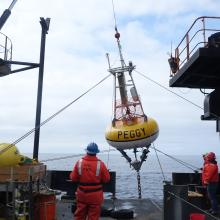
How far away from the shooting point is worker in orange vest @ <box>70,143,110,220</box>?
8.10m

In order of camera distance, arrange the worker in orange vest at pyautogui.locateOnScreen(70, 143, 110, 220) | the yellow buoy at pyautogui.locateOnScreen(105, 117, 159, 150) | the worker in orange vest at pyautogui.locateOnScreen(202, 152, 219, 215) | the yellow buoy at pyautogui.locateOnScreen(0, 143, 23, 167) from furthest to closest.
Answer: the yellow buoy at pyautogui.locateOnScreen(105, 117, 159, 150) < the worker in orange vest at pyautogui.locateOnScreen(202, 152, 219, 215) < the yellow buoy at pyautogui.locateOnScreen(0, 143, 23, 167) < the worker in orange vest at pyautogui.locateOnScreen(70, 143, 110, 220)

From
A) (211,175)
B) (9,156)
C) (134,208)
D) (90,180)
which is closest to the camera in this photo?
(90,180)

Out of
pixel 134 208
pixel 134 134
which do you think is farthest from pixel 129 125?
pixel 134 208

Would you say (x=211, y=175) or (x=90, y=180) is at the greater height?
(x=211, y=175)

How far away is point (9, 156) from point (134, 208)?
185 inches

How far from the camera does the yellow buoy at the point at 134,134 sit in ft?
58.5

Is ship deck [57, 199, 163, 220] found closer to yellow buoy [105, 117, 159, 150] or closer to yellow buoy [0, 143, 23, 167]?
yellow buoy [0, 143, 23, 167]

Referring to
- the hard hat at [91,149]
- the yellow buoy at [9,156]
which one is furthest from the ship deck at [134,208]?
the hard hat at [91,149]

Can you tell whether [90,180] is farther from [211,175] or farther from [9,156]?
[211,175]

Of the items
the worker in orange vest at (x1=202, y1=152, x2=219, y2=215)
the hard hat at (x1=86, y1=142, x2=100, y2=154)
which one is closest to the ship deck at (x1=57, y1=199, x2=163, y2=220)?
the worker in orange vest at (x1=202, y1=152, x2=219, y2=215)

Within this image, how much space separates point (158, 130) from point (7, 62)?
23.1 ft

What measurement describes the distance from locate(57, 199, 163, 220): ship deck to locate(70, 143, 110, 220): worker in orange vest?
3612 millimetres

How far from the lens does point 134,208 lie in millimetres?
13453

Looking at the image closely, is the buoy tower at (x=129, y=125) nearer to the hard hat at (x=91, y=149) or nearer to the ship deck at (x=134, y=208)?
the ship deck at (x=134, y=208)
